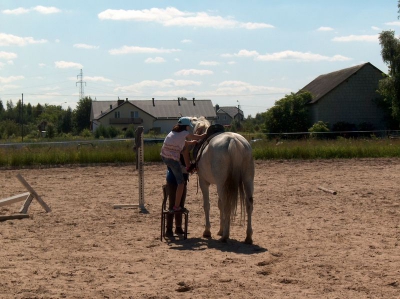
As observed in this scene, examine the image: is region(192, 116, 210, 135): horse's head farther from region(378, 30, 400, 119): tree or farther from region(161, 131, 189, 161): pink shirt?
region(378, 30, 400, 119): tree

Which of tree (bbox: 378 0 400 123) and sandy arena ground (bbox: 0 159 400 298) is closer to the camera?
sandy arena ground (bbox: 0 159 400 298)

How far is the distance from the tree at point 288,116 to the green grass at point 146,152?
57.0 feet

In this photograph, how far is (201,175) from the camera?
9070mm

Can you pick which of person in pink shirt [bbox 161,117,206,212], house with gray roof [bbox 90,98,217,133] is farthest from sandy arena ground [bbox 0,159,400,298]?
house with gray roof [bbox 90,98,217,133]

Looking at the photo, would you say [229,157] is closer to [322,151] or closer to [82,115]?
[322,151]

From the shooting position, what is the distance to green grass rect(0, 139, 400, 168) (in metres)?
21.7

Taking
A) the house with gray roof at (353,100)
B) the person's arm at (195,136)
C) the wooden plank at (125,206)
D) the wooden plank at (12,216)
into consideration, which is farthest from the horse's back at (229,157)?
the house with gray roof at (353,100)

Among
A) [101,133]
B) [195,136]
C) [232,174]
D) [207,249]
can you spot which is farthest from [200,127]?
[101,133]

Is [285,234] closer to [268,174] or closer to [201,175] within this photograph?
[201,175]

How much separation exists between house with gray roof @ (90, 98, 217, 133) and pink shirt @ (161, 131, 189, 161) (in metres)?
63.0

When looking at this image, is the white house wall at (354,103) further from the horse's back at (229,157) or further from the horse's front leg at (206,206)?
the horse's back at (229,157)

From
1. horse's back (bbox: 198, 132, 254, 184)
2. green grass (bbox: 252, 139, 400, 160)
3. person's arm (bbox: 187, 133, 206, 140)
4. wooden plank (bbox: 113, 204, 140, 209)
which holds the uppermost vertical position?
person's arm (bbox: 187, 133, 206, 140)

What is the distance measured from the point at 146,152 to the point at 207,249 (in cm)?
1458

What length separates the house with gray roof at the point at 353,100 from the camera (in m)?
43.1
